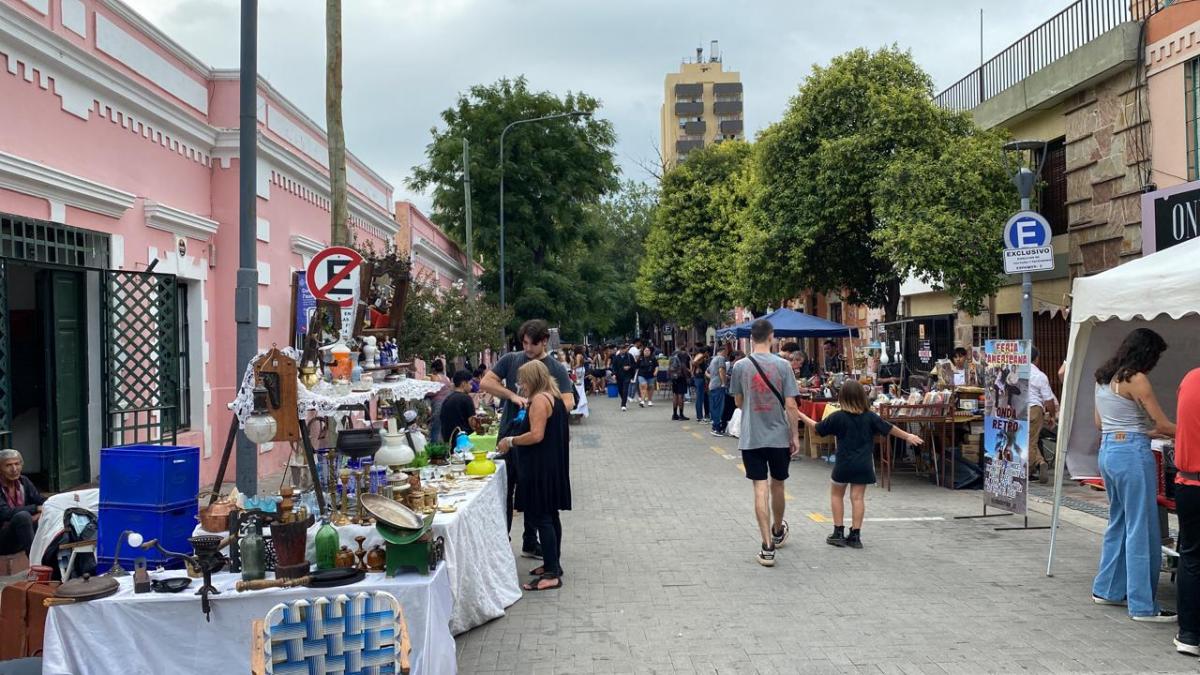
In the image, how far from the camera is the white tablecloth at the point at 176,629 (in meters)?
4.24

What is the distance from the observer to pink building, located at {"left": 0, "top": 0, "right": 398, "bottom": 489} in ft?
28.5

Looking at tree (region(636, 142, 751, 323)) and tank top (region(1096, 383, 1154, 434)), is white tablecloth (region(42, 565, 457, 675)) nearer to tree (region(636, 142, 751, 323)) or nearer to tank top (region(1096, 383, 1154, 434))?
tank top (region(1096, 383, 1154, 434))

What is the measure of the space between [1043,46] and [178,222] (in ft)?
44.9

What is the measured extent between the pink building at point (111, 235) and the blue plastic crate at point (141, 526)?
3.21 m

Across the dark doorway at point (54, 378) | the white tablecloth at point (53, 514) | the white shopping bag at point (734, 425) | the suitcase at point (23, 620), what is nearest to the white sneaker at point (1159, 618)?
the suitcase at point (23, 620)

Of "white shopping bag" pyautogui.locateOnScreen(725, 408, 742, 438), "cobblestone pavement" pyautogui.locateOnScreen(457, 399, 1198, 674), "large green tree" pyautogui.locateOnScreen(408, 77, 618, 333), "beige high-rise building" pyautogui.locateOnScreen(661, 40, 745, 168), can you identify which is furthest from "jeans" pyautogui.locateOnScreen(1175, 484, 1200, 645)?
"beige high-rise building" pyautogui.locateOnScreen(661, 40, 745, 168)

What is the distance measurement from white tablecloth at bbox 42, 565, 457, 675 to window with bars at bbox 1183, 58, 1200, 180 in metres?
11.5

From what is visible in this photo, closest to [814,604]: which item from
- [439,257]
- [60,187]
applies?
[60,187]

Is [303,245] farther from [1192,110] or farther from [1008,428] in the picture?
[1192,110]

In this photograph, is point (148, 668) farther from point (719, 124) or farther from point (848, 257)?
point (719, 124)

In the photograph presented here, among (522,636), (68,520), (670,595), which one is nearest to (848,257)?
(670,595)

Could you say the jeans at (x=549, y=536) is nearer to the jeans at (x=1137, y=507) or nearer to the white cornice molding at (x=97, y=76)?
the jeans at (x=1137, y=507)

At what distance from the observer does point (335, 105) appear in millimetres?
11078

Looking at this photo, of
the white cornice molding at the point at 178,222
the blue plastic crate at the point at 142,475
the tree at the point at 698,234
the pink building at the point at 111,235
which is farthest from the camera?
the tree at the point at 698,234
